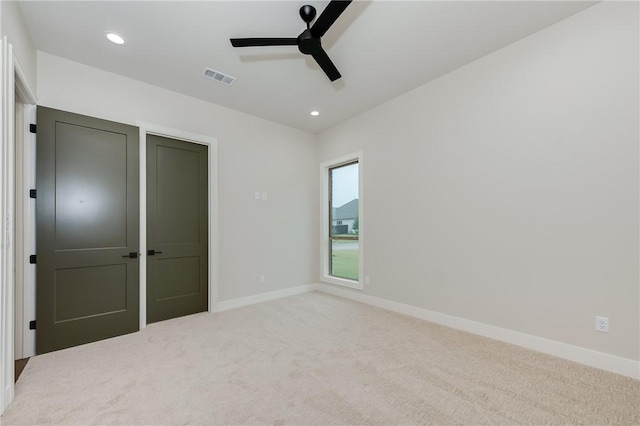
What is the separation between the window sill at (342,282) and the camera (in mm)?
4359

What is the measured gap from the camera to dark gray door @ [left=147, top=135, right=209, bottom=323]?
344 cm

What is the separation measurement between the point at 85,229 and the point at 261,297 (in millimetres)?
2389

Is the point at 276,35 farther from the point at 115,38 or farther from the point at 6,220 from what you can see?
the point at 6,220

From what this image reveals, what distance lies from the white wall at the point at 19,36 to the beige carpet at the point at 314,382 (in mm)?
2533

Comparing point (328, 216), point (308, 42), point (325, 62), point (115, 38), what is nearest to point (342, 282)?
point (328, 216)

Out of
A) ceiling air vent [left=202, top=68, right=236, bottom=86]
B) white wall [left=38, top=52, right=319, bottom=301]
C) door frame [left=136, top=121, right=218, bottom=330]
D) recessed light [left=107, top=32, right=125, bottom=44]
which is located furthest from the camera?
door frame [left=136, top=121, right=218, bottom=330]

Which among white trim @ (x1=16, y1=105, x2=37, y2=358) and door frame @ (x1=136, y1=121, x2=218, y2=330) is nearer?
white trim @ (x1=16, y1=105, x2=37, y2=358)

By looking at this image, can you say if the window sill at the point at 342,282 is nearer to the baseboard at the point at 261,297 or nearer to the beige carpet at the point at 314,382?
the baseboard at the point at 261,297

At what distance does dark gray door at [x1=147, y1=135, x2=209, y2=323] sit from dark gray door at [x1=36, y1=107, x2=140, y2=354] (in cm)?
24

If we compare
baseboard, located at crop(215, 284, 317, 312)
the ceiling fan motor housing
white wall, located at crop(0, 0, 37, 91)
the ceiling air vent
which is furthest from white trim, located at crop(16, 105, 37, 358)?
the ceiling fan motor housing

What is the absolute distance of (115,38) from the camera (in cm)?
259

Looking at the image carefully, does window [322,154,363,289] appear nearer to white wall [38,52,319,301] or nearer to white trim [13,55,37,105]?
white wall [38,52,319,301]

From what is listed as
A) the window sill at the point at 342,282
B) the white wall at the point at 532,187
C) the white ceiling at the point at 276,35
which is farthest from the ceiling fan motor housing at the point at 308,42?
the window sill at the point at 342,282

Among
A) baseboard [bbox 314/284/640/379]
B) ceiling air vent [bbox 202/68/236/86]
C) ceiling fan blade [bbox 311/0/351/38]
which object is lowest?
baseboard [bbox 314/284/640/379]
